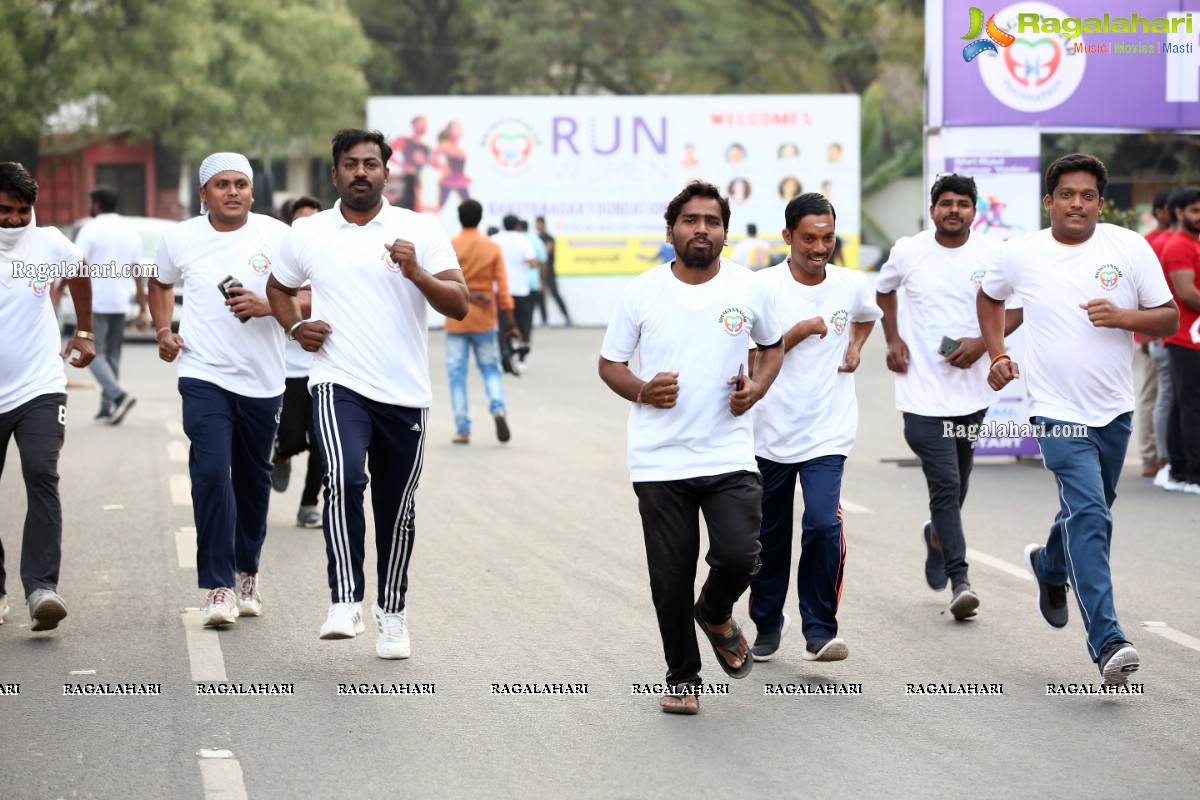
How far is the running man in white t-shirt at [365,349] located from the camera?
6.66 meters

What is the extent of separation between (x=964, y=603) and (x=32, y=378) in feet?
13.3

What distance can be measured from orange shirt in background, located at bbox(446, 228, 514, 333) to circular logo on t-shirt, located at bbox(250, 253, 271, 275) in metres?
6.69

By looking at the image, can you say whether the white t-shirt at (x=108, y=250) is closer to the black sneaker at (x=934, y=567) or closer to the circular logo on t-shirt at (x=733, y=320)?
the black sneaker at (x=934, y=567)

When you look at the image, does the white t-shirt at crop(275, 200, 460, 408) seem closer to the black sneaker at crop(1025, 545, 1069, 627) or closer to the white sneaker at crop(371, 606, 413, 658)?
the white sneaker at crop(371, 606, 413, 658)

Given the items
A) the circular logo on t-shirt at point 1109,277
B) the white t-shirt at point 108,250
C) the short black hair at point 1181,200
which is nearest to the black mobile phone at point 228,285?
the circular logo on t-shirt at point 1109,277

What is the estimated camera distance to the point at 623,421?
53.4ft

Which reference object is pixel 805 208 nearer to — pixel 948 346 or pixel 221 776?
pixel 948 346

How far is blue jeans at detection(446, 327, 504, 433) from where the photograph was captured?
47.3 feet

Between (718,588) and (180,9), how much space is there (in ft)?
114

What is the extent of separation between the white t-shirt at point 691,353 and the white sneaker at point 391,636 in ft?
4.47

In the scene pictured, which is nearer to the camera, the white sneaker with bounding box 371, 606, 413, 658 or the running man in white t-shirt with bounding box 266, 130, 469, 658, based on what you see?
the running man in white t-shirt with bounding box 266, 130, 469, 658

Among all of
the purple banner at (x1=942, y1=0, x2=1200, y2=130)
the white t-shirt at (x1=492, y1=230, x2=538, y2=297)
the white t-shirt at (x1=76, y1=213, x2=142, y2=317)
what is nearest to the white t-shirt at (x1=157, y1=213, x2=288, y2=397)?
the purple banner at (x1=942, y1=0, x2=1200, y2=130)

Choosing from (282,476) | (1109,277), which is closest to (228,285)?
(1109,277)

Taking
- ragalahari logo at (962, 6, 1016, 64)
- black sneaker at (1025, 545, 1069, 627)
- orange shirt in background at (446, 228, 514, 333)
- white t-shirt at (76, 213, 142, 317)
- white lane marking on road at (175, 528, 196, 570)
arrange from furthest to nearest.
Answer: white t-shirt at (76, 213, 142, 317) < orange shirt in background at (446, 228, 514, 333) < ragalahari logo at (962, 6, 1016, 64) < white lane marking on road at (175, 528, 196, 570) < black sneaker at (1025, 545, 1069, 627)
